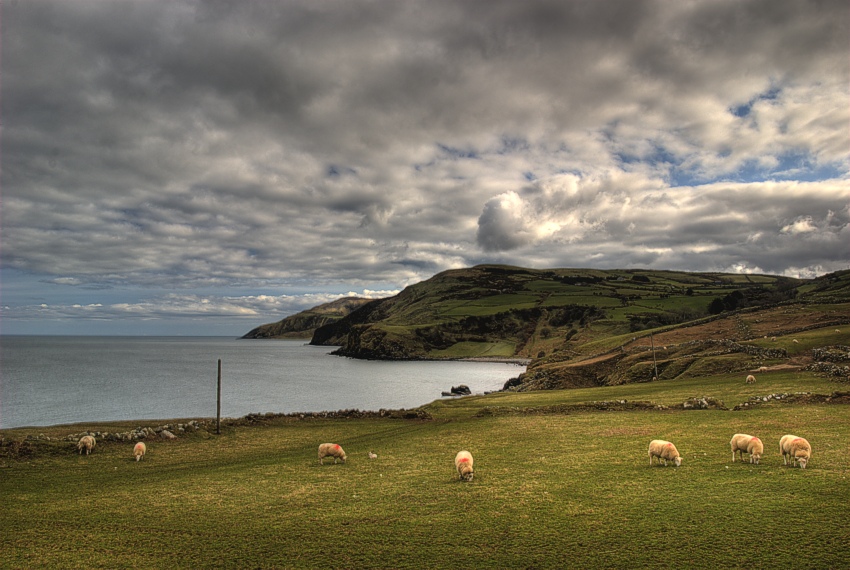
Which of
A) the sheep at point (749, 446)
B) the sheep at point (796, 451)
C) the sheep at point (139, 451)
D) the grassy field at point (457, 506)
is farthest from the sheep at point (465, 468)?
the sheep at point (139, 451)

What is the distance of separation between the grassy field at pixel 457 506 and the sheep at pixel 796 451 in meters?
0.53

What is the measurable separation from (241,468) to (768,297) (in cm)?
19500

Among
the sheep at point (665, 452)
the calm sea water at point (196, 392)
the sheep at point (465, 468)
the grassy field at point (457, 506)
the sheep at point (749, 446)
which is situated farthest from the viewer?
the calm sea water at point (196, 392)

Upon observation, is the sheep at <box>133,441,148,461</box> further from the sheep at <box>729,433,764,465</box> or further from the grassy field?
the sheep at <box>729,433,764,465</box>

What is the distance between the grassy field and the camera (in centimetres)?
1098

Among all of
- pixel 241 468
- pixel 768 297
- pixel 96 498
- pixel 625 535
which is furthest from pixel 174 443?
pixel 768 297

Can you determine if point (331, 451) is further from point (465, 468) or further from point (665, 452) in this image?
point (665, 452)

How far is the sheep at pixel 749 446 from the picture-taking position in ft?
56.9

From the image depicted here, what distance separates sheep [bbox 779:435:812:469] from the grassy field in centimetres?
53

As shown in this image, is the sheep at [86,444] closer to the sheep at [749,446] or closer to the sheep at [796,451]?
the sheep at [749,446]

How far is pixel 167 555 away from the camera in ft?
38.7

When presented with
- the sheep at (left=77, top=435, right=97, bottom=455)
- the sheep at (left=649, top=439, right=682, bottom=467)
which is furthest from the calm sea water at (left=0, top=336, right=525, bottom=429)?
the sheep at (left=649, top=439, right=682, bottom=467)

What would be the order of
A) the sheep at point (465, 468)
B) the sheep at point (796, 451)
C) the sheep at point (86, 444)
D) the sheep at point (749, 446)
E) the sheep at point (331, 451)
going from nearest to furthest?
the sheep at point (796, 451), the sheep at point (749, 446), the sheep at point (465, 468), the sheep at point (331, 451), the sheep at point (86, 444)

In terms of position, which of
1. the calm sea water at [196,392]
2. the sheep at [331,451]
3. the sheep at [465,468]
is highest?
the sheep at [465,468]
